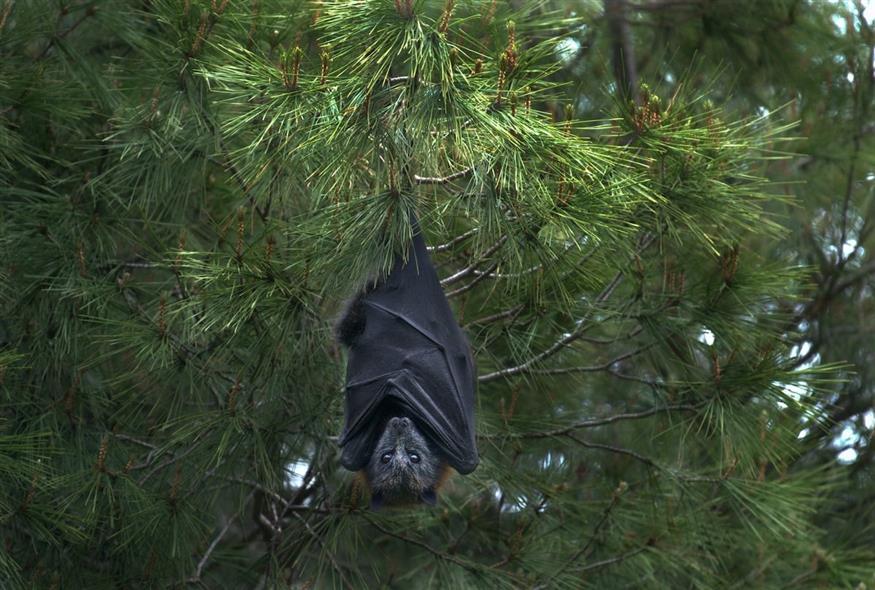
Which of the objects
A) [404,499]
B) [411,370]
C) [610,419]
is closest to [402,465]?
[404,499]

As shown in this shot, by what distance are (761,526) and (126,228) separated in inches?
115

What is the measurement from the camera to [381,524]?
17.3ft

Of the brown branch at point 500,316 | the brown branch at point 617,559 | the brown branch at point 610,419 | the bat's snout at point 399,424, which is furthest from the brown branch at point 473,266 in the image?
the brown branch at point 617,559

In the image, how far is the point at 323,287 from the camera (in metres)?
4.39

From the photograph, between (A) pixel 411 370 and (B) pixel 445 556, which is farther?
(B) pixel 445 556

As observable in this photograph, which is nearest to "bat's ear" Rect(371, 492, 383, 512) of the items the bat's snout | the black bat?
the black bat

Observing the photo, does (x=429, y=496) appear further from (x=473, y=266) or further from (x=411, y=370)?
(x=473, y=266)

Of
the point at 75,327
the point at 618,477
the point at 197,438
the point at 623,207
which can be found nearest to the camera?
the point at 623,207

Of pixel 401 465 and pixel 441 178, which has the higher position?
pixel 441 178

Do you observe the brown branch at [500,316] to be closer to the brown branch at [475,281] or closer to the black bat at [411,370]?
the brown branch at [475,281]

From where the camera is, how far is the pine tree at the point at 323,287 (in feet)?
13.4

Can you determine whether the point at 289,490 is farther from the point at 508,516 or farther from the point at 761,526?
the point at 761,526

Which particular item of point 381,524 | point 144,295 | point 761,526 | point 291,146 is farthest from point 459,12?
point 761,526

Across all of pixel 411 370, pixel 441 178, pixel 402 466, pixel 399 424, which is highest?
pixel 441 178
